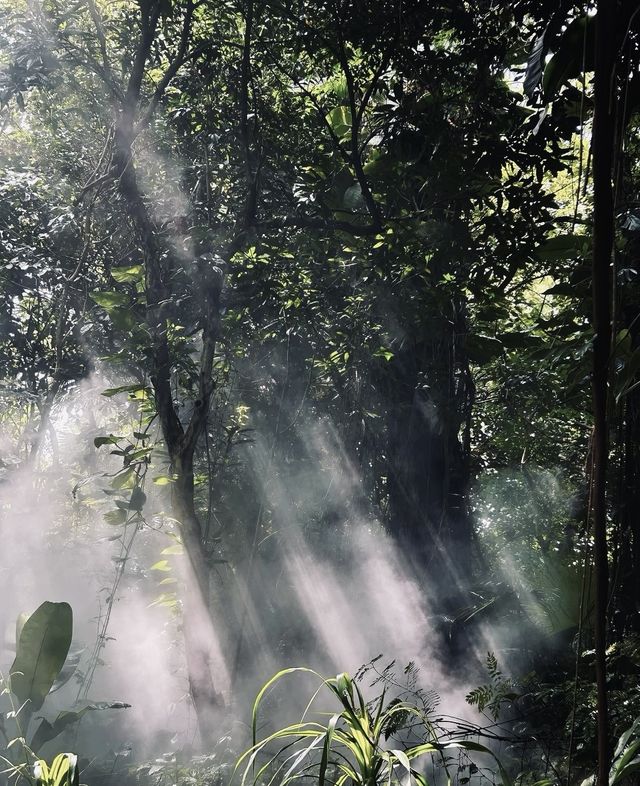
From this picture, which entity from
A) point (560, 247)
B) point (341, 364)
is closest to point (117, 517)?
point (341, 364)

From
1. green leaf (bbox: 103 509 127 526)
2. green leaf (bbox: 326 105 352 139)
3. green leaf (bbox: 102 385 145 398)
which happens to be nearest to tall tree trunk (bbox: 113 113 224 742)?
green leaf (bbox: 102 385 145 398)

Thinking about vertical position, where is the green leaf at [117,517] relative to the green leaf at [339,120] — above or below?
below

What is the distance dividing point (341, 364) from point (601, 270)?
4.75 metres

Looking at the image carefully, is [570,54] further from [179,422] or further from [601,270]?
[179,422]

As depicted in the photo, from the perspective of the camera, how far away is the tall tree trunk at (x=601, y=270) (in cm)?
63

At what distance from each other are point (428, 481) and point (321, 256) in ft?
9.76

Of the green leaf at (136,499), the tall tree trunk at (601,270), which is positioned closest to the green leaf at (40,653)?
the green leaf at (136,499)

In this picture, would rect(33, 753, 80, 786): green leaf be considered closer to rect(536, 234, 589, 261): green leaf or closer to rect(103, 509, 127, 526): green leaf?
rect(536, 234, 589, 261): green leaf

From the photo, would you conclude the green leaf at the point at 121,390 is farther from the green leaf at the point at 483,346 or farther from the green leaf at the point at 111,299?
the green leaf at the point at 483,346

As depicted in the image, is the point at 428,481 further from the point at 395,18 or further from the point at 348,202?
the point at 395,18

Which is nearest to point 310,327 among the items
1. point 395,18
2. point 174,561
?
point 174,561

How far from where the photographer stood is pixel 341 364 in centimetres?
539

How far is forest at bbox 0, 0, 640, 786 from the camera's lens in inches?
71.1

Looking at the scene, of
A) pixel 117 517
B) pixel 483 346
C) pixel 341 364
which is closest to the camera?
pixel 117 517
